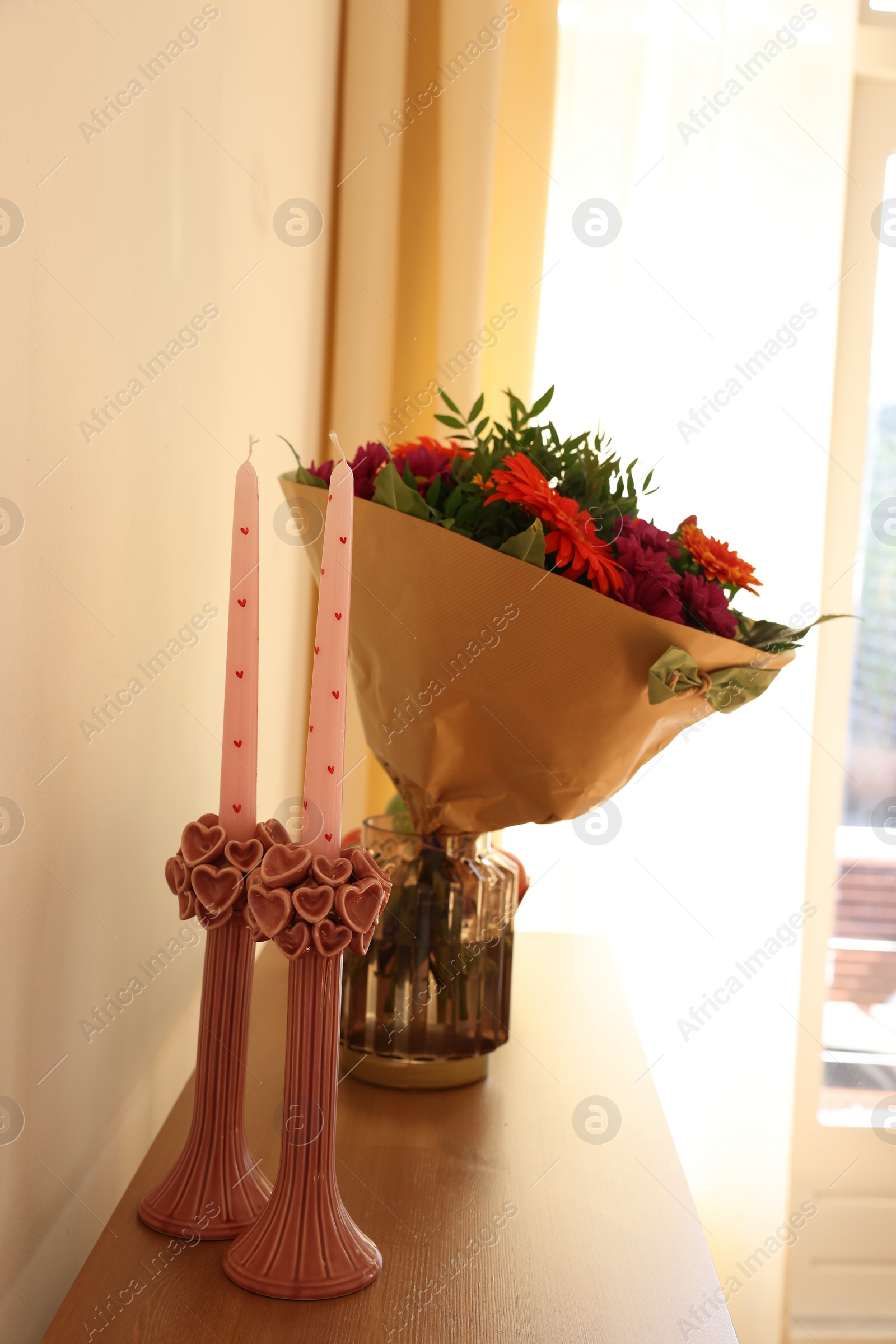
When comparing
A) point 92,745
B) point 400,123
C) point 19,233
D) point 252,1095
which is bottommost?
point 252,1095

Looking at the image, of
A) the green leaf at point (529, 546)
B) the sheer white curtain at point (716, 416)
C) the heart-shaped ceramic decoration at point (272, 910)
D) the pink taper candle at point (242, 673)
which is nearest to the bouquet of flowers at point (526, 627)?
the green leaf at point (529, 546)

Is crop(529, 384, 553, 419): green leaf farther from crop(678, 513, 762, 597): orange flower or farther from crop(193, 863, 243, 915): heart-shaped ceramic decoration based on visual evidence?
crop(193, 863, 243, 915): heart-shaped ceramic decoration

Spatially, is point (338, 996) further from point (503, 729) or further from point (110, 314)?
point (110, 314)

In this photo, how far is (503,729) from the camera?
61 centimetres

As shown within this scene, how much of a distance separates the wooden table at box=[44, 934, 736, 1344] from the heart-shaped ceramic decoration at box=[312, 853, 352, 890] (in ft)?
0.64

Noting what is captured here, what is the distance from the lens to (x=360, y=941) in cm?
45

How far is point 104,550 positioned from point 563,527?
0.25 m

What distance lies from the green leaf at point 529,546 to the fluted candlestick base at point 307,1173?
0.23 meters

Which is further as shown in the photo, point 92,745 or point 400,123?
point 400,123

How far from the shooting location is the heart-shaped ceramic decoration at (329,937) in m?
0.44

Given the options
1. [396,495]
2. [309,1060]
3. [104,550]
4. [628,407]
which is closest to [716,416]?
[628,407]

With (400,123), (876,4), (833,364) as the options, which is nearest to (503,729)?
(400,123)

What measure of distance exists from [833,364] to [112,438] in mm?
1396

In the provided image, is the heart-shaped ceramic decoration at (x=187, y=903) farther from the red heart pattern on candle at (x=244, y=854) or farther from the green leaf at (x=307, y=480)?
the green leaf at (x=307, y=480)
